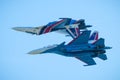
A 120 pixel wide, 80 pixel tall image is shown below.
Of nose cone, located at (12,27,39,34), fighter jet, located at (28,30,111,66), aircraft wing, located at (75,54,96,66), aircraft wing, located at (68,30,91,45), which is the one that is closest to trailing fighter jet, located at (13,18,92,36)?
nose cone, located at (12,27,39,34)

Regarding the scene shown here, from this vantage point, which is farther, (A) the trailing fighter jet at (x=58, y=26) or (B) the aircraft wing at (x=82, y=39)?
(A) the trailing fighter jet at (x=58, y=26)

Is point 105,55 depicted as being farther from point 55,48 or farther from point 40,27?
point 40,27

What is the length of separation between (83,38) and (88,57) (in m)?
6.06

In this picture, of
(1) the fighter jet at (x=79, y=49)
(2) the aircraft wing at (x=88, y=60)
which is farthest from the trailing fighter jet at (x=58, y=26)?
(1) the fighter jet at (x=79, y=49)

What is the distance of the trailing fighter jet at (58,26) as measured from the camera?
200ft

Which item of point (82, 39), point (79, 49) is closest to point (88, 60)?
point (82, 39)

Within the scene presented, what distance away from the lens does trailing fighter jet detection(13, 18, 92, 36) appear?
2395 inches

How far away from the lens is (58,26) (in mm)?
62875

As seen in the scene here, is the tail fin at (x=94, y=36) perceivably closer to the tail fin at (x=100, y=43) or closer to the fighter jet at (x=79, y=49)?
the fighter jet at (x=79, y=49)

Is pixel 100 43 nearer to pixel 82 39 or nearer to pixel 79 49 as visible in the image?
pixel 82 39

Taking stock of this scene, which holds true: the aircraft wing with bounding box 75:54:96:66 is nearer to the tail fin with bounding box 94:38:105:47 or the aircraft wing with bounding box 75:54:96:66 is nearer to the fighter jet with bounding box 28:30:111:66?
the fighter jet with bounding box 28:30:111:66

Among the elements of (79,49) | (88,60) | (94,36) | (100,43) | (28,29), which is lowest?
(88,60)

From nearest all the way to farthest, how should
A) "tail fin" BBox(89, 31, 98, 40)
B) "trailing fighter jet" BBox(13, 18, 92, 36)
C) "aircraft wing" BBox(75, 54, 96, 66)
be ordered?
"aircraft wing" BBox(75, 54, 96, 66)
"trailing fighter jet" BBox(13, 18, 92, 36)
"tail fin" BBox(89, 31, 98, 40)

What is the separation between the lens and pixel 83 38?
5091 centimetres
